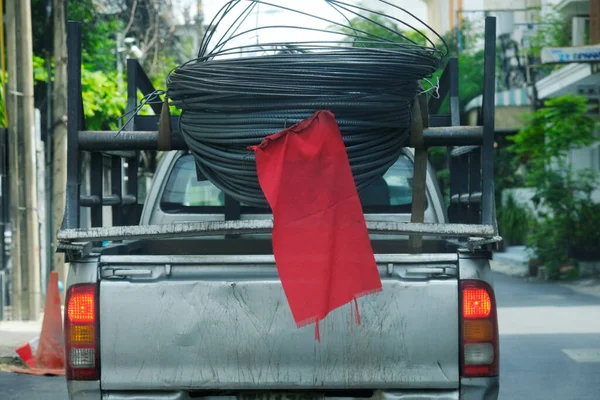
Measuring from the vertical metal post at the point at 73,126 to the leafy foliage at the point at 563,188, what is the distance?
15.5 m

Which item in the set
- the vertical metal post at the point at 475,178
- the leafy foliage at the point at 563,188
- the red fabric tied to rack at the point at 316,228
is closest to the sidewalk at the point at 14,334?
the vertical metal post at the point at 475,178

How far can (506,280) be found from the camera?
1964 cm

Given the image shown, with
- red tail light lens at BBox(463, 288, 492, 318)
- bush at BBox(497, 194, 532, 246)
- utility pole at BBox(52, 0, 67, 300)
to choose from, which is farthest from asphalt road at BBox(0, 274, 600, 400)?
bush at BBox(497, 194, 532, 246)

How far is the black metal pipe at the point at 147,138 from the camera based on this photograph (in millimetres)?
4797

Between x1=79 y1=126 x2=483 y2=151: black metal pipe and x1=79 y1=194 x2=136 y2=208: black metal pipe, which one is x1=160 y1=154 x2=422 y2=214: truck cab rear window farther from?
x1=79 y1=126 x2=483 y2=151: black metal pipe

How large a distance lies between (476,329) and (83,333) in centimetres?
170

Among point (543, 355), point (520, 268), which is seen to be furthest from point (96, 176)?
point (520, 268)

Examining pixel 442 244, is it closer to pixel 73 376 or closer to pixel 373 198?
pixel 373 198

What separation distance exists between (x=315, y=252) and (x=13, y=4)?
31.1ft

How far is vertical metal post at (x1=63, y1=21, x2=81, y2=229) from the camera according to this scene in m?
4.66

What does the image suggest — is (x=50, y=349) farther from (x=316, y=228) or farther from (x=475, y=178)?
(x=316, y=228)

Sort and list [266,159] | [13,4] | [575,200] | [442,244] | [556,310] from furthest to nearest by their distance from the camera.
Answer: [575,200]
[556,310]
[13,4]
[442,244]
[266,159]

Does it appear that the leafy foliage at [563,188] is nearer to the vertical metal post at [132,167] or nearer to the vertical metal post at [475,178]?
the vertical metal post at [475,178]

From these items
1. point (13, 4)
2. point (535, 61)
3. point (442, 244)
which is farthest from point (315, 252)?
point (535, 61)
